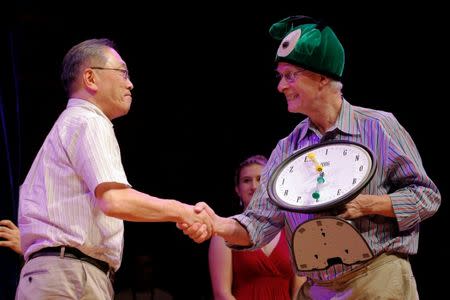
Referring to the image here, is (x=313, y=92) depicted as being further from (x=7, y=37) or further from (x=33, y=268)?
(x=7, y=37)

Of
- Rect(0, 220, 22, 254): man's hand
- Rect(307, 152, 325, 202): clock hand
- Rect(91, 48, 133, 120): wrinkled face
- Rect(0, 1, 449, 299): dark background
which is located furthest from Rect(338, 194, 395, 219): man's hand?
Rect(0, 1, 449, 299): dark background

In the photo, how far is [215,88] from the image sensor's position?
16.6 ft

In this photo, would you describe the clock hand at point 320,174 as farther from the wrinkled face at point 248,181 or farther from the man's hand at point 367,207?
the wrinkled face at point 248,181

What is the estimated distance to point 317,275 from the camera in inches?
97.5

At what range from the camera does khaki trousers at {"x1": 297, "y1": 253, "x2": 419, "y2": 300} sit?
7.79ft

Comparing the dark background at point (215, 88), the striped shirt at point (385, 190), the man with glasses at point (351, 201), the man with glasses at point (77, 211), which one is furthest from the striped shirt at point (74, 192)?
the dark background at point (215, 88)

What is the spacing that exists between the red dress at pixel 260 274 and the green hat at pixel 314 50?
1.36 metres

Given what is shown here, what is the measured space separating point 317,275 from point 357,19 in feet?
9.21

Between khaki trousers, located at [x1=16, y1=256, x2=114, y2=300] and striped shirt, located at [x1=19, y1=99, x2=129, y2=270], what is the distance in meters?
0.06

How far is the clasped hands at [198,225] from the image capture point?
2.67 metres

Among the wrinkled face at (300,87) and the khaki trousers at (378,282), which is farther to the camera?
the wrinkled face at (300,87)

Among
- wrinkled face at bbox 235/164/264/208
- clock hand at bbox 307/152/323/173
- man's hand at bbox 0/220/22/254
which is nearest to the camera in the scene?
clock hand at bbox 307/152/323/173

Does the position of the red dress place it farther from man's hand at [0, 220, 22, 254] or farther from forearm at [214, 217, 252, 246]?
man's hand at [0, 220, 22, 254]

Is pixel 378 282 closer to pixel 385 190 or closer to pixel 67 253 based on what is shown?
pixel 385 190
